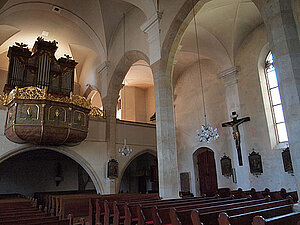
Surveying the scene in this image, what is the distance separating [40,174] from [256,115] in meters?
12.7

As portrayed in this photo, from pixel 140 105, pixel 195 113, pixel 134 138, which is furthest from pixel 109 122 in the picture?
pixel 140 105

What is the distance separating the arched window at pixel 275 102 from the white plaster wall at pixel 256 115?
46 cm

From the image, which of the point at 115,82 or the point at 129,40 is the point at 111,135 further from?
the point at 129,40

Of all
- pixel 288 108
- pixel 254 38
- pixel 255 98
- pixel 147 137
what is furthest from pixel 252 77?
pixel 288 108

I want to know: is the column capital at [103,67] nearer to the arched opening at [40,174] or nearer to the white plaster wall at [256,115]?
the arched opening at [40,174]

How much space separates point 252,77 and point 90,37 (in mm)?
8956

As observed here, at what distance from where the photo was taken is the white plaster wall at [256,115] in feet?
33.7

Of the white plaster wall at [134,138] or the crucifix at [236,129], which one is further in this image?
the white plaster wall at [134,138]

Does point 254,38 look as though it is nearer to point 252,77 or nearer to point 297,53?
point 252,77

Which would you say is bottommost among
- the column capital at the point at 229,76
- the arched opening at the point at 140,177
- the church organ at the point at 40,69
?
the arched opening at the point at 140,177

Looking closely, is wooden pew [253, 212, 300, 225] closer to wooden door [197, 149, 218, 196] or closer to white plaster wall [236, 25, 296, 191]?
white plaster wall [236, 25, 296, 191]

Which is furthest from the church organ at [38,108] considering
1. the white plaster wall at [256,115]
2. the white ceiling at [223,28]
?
the white plaster wall at [256,115]

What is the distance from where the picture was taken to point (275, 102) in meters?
11.2

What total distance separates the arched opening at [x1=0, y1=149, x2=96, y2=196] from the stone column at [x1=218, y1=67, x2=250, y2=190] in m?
9.55
